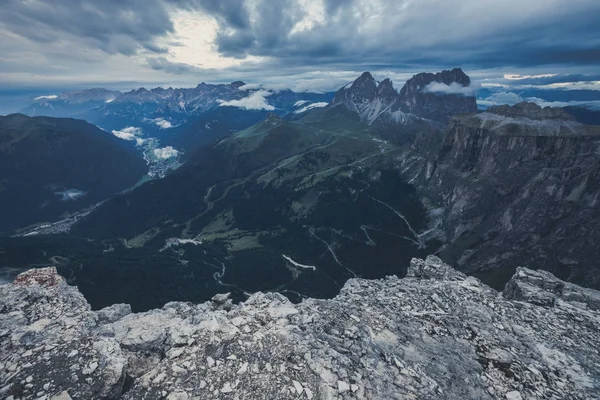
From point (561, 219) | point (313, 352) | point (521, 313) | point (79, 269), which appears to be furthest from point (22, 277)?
point (561, 219)

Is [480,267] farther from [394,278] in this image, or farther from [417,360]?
[417,360]

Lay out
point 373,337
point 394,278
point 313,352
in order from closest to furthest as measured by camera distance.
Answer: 1. point 313,352
2. point 373,337
3. point 394,278

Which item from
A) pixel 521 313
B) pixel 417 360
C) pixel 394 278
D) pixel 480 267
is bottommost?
pixel 480 267

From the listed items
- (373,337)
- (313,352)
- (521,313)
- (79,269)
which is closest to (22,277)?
(313,352)

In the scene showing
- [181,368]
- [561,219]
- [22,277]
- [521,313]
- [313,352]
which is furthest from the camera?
[561,219]

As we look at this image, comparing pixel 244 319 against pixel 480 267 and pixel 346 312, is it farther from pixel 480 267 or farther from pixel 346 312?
pixel 480 267

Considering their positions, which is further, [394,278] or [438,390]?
[394,278]

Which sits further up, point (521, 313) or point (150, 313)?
point (150, 313)
